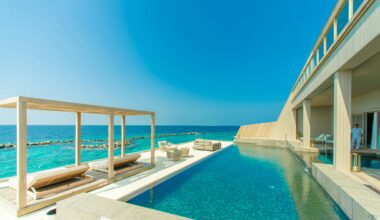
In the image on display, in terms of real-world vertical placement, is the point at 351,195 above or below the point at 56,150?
above

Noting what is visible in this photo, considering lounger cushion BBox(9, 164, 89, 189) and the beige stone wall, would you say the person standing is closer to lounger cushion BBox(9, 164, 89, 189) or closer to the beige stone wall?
the beige stone wall

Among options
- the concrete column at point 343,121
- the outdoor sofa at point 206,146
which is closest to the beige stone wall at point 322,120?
the outdoor sofa at point 206,146

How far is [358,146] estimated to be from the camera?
812cm

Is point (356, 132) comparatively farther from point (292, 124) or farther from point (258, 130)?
point (258, 130)

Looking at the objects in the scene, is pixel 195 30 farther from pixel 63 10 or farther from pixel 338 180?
pixel 338 180

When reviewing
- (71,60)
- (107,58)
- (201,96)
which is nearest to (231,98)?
(201,96)

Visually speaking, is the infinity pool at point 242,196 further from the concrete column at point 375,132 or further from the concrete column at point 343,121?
the concrete column at point 375,132

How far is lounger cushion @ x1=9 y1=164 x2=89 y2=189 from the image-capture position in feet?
11.1

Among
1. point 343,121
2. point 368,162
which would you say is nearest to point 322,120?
point 368,162

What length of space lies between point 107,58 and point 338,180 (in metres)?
19.0

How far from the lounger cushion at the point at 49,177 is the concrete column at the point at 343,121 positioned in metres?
7.12

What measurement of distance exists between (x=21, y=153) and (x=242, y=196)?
5.11 m

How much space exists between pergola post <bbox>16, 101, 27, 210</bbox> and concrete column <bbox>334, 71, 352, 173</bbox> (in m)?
7.58

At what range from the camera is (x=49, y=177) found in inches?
138
